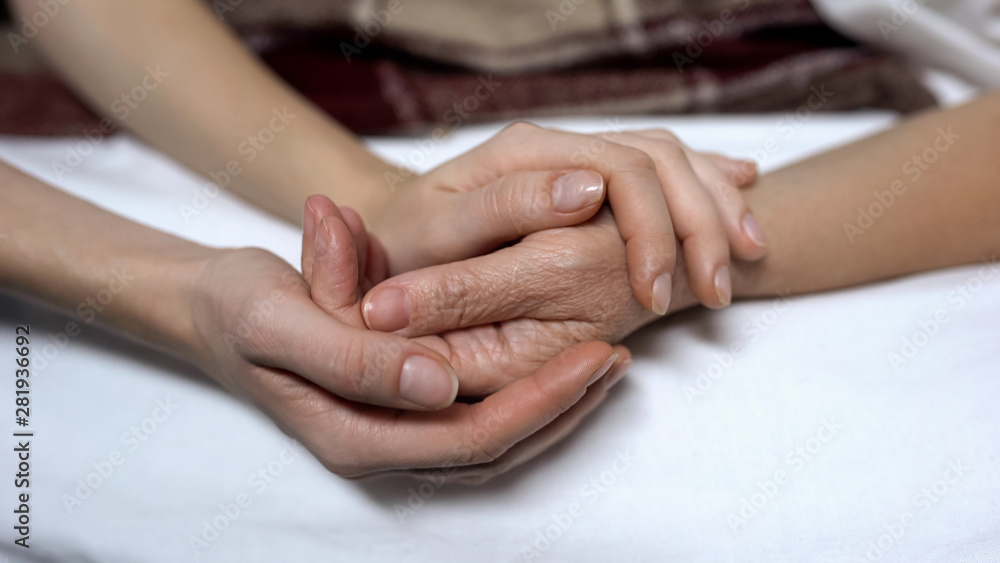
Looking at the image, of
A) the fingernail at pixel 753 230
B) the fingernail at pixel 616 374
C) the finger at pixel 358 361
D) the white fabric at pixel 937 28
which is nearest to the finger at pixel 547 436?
the fingernail at pixel 616 374

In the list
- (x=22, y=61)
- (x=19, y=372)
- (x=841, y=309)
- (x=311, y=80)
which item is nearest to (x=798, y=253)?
(x=841, y=309)

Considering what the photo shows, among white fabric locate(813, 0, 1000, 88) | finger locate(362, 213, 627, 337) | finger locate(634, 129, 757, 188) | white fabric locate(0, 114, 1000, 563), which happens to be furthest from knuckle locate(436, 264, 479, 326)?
white fabric locate(813, 0, 1000, 88)

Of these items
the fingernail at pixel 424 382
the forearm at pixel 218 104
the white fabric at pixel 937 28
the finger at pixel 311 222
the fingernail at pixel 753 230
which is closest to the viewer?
the fingernail at pixel 424 382

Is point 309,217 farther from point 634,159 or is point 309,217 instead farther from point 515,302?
point 634,159

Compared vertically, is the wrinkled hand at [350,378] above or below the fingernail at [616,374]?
above

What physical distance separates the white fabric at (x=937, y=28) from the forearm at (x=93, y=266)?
1.09 m

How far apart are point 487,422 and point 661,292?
24 cm

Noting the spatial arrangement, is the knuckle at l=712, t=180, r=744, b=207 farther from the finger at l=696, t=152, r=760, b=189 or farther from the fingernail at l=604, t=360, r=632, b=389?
the fingernail at l=604, t=360, r=632, b=389

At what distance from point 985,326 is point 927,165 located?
23 cm

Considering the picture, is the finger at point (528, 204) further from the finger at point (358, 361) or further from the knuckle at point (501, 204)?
the finger at point (358, 361)

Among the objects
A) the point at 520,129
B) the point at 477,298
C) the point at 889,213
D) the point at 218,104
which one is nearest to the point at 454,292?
the point at 477,298

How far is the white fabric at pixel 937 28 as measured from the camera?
1072 mm

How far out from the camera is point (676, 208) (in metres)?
0.79

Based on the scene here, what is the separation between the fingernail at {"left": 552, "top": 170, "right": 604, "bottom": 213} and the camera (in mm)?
714
